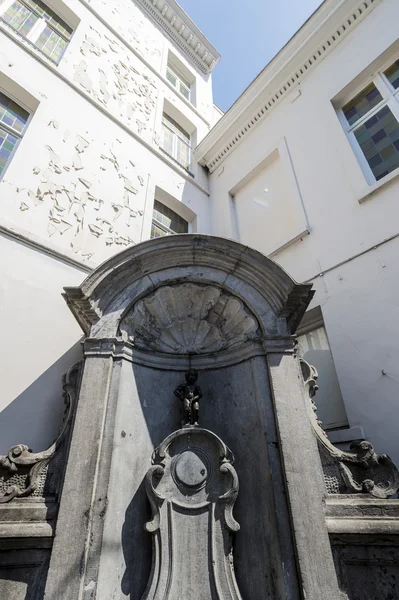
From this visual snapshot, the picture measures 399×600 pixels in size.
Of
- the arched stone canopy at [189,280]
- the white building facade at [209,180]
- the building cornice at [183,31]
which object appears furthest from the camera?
the building cornice at [183,31]

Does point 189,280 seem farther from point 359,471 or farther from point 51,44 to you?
point 51,44

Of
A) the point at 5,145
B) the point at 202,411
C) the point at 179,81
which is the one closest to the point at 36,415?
the point at 202,411

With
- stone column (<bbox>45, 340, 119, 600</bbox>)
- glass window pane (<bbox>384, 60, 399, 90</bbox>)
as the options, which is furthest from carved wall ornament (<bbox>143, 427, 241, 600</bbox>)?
glass window pane (<bbox>384, 60, 399, 90</bbox>)

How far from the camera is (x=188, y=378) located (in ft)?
13.1

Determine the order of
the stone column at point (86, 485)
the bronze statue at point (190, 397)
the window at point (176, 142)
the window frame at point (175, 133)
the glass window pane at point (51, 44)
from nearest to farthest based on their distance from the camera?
the stone column at point (86, 485) → the bronze statue at point (190, 397) → the glass window pane at point (51, 44) → the window at point (176, 142) → the window frame at point (175, 133)

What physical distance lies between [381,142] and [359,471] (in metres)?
5.39

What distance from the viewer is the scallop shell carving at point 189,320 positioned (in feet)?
13.5

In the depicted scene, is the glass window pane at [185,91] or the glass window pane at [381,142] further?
the glass window pane at [185,91]

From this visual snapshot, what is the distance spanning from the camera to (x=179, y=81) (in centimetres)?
1141

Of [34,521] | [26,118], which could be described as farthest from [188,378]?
[26,118]

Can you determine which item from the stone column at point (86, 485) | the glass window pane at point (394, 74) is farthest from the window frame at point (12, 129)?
the glass window pane at point (394, 74)

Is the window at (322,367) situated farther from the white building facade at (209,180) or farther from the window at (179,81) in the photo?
the window at (179,81)

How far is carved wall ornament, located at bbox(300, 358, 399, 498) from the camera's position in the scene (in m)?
2.96

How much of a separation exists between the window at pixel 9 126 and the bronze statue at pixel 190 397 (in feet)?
14.2
